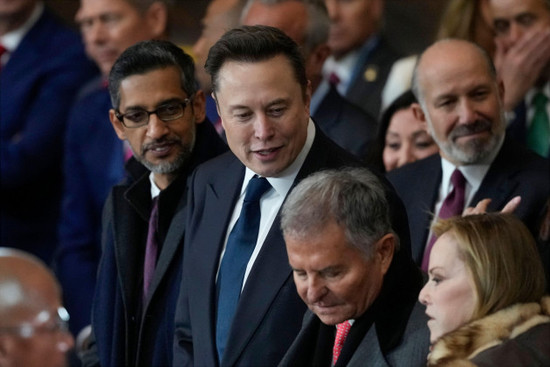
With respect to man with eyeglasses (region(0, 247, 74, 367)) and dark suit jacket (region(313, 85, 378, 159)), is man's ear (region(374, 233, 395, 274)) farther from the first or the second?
dark suit jacket (region(313, 85, 378, 159))

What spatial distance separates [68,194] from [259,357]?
2438 millimetres

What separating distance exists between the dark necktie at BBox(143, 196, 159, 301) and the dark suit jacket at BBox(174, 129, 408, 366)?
238 mm

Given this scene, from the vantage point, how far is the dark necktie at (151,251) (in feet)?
14.6

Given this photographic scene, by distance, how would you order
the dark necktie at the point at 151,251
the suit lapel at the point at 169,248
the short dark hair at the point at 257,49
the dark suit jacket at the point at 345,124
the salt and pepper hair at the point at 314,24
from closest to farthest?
the short dark hair at the point at 257,49
the suit lapel at the point at 169,248
the dark necktie at the point at 151,251
the dark suit jacket at the point at 345,124
the salt and pepper hair at the point at 314,24

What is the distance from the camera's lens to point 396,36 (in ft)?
23.5

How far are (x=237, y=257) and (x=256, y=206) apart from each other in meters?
0.17

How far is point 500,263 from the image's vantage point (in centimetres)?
336

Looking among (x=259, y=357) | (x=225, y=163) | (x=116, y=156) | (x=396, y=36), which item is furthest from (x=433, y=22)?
(x=259, y=357)

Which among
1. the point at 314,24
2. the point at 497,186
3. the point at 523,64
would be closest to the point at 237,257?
the point at 497,186

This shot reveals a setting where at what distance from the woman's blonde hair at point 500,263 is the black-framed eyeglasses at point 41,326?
108 cm

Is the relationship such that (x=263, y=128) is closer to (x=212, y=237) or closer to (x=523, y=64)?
(x=212, y=237)

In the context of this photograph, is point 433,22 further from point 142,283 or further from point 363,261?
point 363,261

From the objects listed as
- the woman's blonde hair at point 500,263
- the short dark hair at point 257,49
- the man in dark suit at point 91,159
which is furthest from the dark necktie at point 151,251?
the man in dark suit at point 91,159

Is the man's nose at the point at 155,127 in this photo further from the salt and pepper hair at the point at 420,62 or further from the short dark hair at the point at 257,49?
the salt and pepper hair at the point at 420,62
